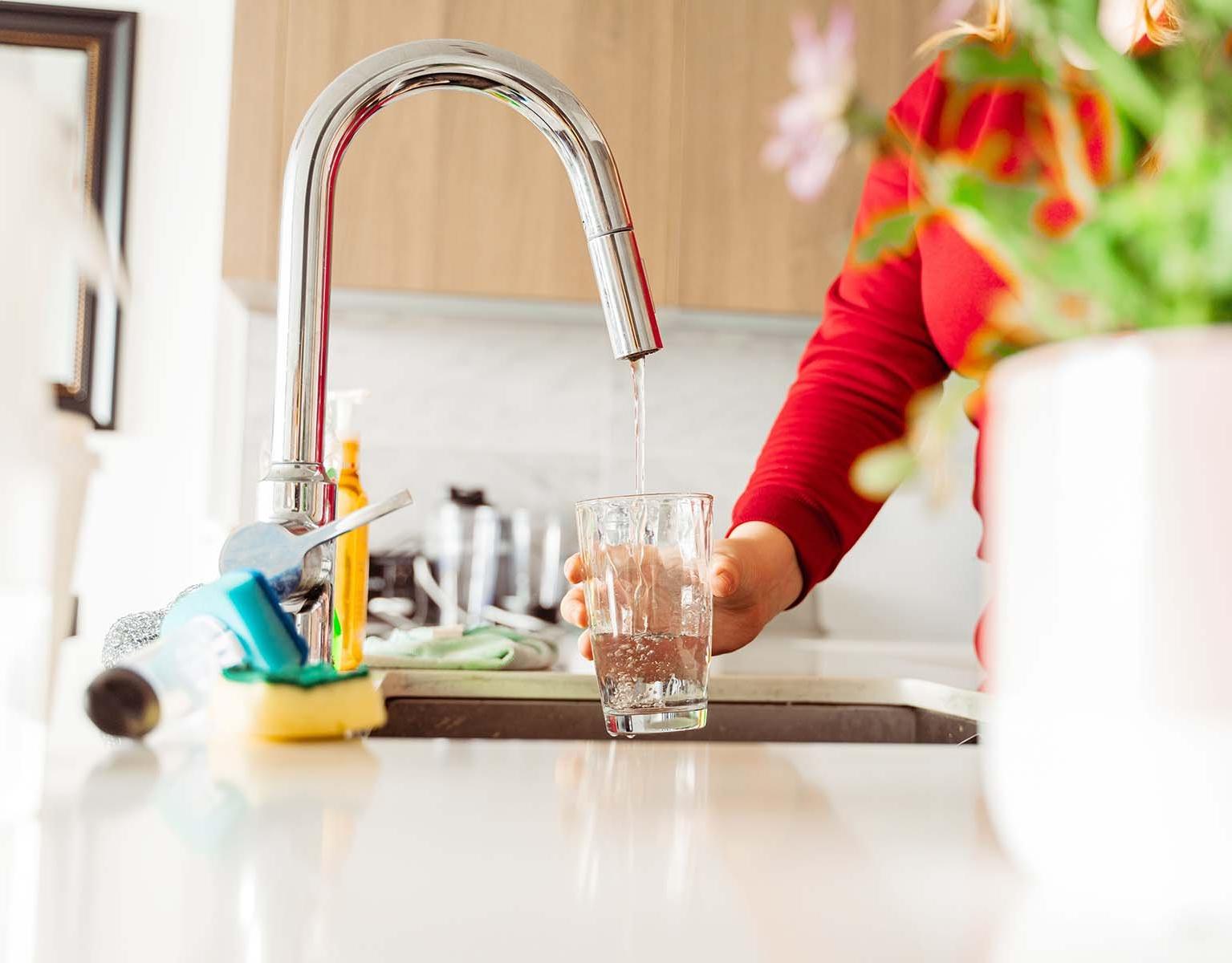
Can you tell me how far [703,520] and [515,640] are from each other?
599mm

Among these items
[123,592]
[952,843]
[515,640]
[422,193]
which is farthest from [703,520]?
[123,592]

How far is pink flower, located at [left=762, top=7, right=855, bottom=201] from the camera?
0.29 meters

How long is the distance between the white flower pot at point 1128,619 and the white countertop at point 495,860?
0.03 meters

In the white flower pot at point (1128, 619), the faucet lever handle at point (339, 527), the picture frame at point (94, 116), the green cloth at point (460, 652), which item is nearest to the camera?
the white flower pot at point (1128, 619)

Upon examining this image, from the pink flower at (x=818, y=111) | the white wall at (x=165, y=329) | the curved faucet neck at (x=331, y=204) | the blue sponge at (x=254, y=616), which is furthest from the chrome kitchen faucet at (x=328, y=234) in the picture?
the white wall at (x=165, y=329)

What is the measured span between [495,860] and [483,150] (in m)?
2.05

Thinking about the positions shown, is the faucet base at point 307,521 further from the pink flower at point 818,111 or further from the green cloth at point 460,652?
the green cloth at point 460,652

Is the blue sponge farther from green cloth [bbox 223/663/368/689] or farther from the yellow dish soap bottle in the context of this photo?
the yellow dish soap bottle

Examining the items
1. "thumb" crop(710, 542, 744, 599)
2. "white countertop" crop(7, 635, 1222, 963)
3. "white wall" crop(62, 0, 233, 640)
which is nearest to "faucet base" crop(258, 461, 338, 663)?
"white countertop" crop(7, 635, 1222, 963)

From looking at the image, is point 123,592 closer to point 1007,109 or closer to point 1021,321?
point 1007,109

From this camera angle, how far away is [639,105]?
2.26 meters

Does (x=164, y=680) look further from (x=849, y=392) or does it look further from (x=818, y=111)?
(x=849, y=392)

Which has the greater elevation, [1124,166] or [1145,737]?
[1124,166]

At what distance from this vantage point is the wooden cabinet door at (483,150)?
221 cm
